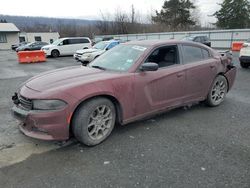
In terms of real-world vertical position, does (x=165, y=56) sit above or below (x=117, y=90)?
above

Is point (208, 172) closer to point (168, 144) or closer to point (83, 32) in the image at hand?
point (168, 144)

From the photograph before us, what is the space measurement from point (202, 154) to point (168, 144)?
20.8 inches

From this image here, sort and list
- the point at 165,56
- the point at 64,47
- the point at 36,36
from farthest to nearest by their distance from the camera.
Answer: the point at 36,36 < the point at 64,47 < the point at 165,56

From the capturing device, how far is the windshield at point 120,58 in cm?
408

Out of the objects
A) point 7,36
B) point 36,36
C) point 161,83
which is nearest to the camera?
point 161,83

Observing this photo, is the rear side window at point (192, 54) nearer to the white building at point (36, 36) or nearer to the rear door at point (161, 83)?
the rear door at point (161, 83)

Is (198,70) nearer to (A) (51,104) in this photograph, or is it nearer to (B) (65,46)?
(A) (51,104)

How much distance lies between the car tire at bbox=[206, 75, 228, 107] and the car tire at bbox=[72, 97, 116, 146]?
2561 millimetres

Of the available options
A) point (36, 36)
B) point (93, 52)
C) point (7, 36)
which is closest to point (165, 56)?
point (93, 52)

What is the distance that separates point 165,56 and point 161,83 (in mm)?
654

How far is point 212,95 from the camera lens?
17.2 ft

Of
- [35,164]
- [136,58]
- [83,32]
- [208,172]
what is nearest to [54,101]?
[35,164]

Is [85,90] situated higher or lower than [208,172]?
higher

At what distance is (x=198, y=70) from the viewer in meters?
4.74
